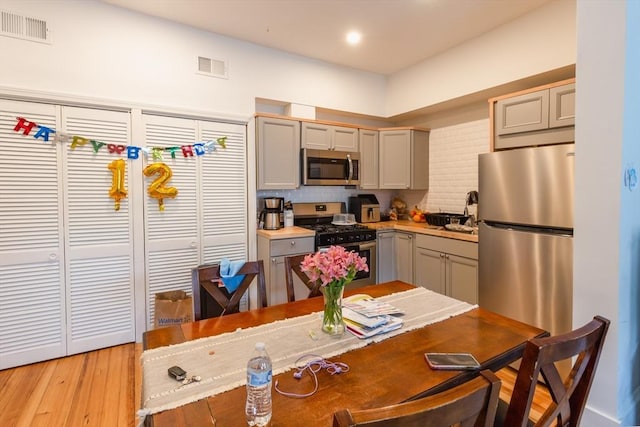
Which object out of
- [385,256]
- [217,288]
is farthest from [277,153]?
[217,288]

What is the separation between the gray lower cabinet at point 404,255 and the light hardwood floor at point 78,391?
147cm

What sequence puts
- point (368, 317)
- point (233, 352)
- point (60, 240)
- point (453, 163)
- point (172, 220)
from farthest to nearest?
point (453, 163), point (172, 220), point (60, 240), point (368, 317), point (233, 352)

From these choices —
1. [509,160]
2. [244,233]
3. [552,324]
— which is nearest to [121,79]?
[244,233]

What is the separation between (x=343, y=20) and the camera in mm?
3051

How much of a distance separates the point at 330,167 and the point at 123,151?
7.01 ft

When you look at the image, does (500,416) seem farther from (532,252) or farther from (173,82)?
(173,82)

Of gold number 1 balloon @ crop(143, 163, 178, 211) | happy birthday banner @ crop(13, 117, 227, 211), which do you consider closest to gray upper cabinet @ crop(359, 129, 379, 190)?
happy birthday banner @ crop(13, 117, 227, 211)

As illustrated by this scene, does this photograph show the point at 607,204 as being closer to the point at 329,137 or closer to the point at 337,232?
the point at 337,232

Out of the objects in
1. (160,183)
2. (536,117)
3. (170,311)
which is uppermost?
(536,117)

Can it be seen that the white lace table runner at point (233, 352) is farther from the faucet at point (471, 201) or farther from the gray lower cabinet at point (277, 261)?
the faucet at point (471, 201)

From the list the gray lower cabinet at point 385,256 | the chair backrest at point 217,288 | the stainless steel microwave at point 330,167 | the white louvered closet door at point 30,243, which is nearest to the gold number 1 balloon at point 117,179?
the white louvered closet door at point 30,243

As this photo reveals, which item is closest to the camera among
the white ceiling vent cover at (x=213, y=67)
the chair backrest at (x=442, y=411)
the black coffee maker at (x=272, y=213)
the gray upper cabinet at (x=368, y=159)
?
the chair backrest at (x=442, y=411)

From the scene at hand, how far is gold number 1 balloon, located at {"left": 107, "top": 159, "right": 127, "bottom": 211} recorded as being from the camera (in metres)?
2.83

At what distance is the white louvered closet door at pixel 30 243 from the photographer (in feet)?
8.21
